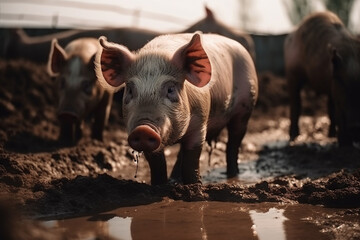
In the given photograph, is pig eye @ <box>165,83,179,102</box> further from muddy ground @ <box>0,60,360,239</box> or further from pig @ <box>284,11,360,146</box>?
pig @ <box>284,11,360,146</box>

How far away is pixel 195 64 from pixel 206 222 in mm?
1408

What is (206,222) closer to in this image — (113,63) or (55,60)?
(113,63)

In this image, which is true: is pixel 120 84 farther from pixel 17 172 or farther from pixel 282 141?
pixel 282 141

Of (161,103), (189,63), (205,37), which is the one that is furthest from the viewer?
(205,37)

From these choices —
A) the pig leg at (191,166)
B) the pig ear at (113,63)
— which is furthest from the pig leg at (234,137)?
the pig ear at (113,63)

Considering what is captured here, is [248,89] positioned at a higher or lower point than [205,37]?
lower

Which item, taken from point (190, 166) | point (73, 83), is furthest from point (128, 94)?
point (73, 83)

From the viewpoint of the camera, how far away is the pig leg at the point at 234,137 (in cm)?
652

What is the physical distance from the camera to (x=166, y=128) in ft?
15.0

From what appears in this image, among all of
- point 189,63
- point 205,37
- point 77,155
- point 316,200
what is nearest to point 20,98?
point 77,155

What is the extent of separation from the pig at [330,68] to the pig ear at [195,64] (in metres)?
2.98

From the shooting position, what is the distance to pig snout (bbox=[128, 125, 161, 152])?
4242 millimetres

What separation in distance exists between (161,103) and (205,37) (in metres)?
1.71

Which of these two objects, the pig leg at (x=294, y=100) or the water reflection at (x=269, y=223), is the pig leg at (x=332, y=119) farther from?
the water reflection at (x=269, y=223)
